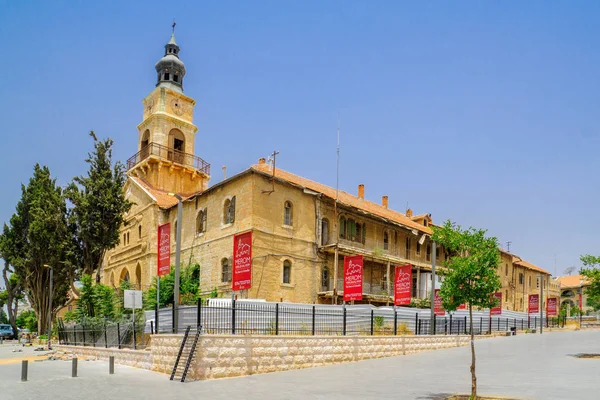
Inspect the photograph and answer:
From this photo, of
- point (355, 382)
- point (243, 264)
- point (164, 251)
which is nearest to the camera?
point (355, 382)

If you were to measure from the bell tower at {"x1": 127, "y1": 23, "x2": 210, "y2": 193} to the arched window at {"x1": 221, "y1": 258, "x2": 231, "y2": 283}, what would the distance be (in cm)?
1226

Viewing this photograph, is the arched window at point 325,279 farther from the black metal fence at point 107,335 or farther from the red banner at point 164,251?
the red banner at point 164,251

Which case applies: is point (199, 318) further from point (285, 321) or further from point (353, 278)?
point (353, 278)

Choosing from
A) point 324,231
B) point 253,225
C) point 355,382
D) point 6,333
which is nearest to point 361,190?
point 324,231

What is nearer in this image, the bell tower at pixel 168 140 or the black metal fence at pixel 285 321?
the black metal fence at pixel 285 321

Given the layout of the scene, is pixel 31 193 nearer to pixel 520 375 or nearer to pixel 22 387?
pixel 22 387

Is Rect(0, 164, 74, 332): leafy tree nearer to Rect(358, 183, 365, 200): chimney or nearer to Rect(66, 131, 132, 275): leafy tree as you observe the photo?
Rect(66, 131, 132, 275): leafy tree

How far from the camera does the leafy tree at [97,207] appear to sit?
36.2 meters

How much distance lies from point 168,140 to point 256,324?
94.5ft

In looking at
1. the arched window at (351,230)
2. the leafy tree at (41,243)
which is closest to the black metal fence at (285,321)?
the arched window at (351,230)

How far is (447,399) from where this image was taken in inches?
470

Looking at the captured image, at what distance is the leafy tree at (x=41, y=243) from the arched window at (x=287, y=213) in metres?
14.9

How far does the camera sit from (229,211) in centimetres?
3366

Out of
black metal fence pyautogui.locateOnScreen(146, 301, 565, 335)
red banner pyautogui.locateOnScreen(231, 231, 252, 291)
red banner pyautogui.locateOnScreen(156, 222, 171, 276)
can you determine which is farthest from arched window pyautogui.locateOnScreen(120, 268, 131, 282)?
red banner pyautogui.locateOnScreen(231, 231, 252, 291)
